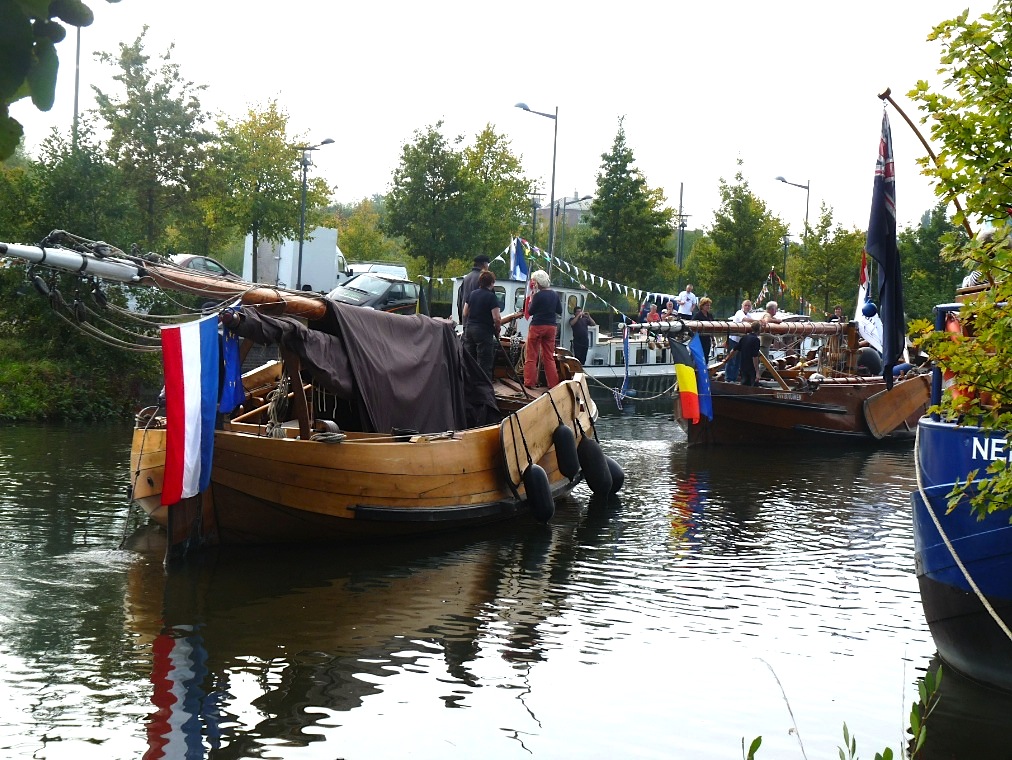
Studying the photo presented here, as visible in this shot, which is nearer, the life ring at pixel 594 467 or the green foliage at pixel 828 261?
the life ring at pixel 594 467

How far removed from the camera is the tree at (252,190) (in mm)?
35844

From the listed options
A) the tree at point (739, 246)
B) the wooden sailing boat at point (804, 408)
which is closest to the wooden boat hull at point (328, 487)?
the wooden sailing boat at point (804, 408)

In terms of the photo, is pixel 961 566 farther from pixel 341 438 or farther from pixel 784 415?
pixel 784 415

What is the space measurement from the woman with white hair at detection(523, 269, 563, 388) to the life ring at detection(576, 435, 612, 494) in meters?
1.40

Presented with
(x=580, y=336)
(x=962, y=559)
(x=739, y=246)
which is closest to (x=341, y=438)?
(x=962, y=559)

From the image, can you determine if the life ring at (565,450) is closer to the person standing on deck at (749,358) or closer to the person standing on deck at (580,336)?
the person standing on deck at (749,358)

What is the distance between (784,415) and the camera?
23078mm

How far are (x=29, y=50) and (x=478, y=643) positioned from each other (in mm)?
6902

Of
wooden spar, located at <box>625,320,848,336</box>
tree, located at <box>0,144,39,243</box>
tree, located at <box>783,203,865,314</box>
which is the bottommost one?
A: wooden spar, located at <box>625,320,848,336</box>

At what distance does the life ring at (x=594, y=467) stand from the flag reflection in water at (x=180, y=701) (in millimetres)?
7562

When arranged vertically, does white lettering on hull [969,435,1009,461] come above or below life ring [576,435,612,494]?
above

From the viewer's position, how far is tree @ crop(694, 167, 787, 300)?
1844 inches

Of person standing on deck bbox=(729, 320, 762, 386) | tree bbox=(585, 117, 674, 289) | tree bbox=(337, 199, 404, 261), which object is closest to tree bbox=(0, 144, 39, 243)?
person standing on deck bbox=(729, 320, 762, 386)

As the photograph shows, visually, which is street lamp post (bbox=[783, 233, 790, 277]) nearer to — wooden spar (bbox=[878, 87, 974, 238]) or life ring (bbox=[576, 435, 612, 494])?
life ring (bbox=[576, 435, 612, 494])
